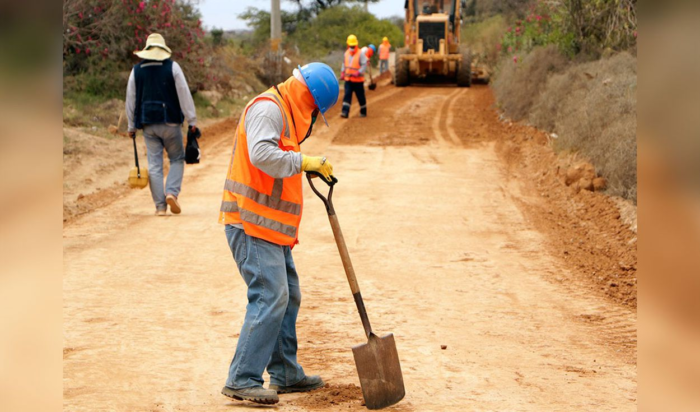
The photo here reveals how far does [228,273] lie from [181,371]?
2.59 metres

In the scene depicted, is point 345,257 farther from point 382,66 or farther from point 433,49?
point 382,66

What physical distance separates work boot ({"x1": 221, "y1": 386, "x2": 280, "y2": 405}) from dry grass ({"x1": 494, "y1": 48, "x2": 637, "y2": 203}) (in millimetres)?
6666

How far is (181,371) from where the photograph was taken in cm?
515

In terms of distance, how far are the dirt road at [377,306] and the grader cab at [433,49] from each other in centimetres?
1479

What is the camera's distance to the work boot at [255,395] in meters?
4.53

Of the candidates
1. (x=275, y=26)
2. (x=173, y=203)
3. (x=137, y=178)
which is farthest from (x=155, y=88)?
(x=275, y=26)

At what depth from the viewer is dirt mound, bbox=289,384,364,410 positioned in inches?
184

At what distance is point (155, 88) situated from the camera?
941cm

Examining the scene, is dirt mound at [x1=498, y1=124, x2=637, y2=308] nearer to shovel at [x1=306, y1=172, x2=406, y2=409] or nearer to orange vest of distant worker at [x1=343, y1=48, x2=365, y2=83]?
shovel at [x1=306, y1=172, x2=406, y2=409]

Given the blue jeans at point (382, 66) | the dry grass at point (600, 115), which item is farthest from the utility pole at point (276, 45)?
the dry grass at point (600, 115)

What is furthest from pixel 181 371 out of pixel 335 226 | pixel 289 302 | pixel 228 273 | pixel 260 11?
pixel 260 11

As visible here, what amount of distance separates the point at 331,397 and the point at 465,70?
22876 mm

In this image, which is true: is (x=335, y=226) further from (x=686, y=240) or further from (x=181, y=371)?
(x=686, y=240)

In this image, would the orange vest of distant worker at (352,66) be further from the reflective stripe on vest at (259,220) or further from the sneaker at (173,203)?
the reflective stripe on vest at (259,220)
